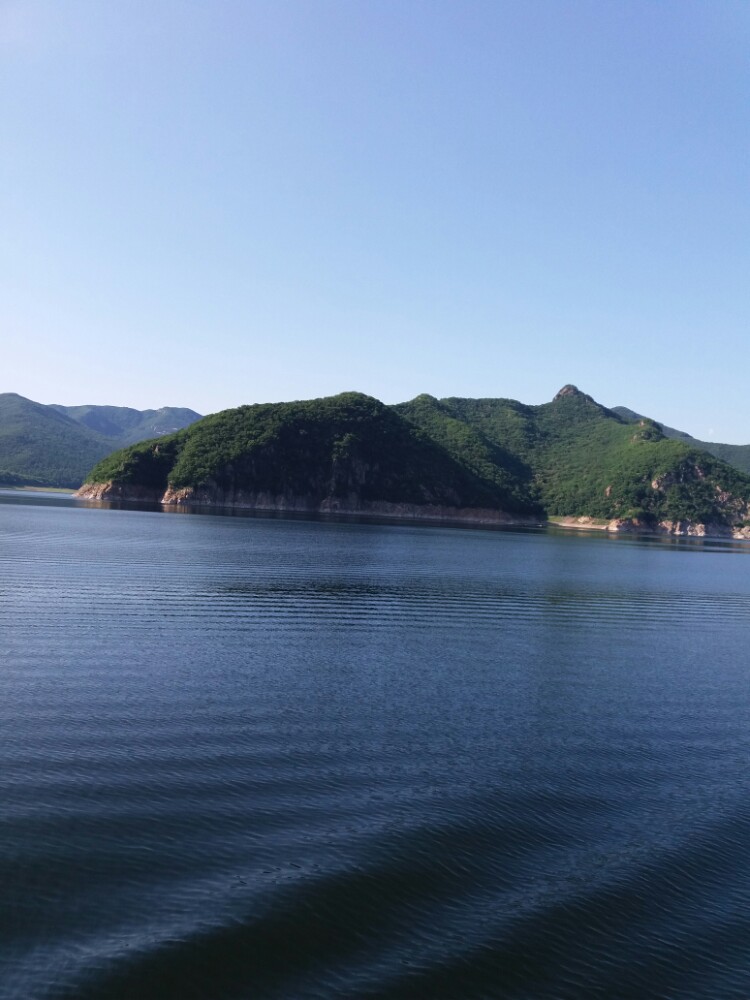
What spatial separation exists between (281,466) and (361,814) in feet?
558

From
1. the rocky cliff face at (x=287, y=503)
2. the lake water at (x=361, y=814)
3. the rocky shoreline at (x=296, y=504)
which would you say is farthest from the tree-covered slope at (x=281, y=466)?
the lake water at (x=361, y=814)

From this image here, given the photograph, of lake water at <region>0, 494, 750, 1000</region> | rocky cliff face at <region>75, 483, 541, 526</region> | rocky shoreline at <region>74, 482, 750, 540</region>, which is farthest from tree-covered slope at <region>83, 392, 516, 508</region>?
lake water at <region>0, 494, 750, 1000</region>

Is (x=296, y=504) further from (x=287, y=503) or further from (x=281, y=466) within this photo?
(x=281, y=466)

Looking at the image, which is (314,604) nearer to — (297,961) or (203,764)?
(203,764)

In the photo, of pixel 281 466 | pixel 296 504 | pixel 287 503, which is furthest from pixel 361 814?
pixel 281 466

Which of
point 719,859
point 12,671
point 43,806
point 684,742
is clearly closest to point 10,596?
point 12,671

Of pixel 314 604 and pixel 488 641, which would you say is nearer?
pixel 488 641

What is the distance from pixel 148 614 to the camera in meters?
30.5

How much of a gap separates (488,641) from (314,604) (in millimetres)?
9959

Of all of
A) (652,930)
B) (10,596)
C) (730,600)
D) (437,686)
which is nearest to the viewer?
(652,930)

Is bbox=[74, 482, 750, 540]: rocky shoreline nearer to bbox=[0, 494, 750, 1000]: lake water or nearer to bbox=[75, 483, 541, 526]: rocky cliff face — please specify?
bbox=[75, 483, 541, 526]: rocky cliff face

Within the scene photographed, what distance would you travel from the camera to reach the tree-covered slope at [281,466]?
167750 millimetres

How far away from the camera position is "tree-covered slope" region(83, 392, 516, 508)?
16775 centimetres

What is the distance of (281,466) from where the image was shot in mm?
180250
